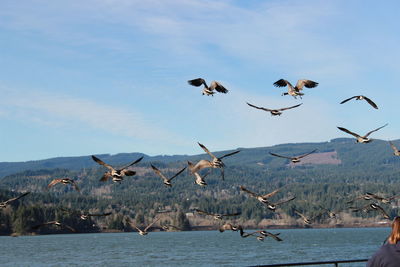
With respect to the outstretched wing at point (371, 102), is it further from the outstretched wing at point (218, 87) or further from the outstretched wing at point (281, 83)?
the outstretched wing at point (218, 87)

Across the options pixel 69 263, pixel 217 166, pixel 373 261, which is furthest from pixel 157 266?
pixel 373 261

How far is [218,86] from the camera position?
72.8ft

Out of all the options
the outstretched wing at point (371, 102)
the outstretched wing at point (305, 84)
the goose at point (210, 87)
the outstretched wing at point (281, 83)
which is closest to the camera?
the outstretched wing at point (371, 102)

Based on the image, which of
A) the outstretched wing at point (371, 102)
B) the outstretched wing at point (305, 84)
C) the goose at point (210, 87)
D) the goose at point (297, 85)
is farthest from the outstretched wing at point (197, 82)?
the outstretched wing at point (371, 102)

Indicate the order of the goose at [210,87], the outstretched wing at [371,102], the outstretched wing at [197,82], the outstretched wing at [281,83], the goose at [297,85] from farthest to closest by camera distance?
the outstretched wing at [281,83]
the goose at [297,85]
the outstretched wing at [197,82]
the goose at [210,87]
the outstretched wing at [371,102]

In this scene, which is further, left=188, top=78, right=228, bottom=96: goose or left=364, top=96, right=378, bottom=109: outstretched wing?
left=188, top=78, right=228, bottom=96: goose

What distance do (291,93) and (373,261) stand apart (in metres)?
12.4

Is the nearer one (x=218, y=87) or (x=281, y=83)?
(x=218, y=87)

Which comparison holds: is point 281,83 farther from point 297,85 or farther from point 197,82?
point 197,82

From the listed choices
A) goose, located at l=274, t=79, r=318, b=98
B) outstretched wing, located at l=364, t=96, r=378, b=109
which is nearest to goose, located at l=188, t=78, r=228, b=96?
goose, located at l=274, t=79, r=318, b=98

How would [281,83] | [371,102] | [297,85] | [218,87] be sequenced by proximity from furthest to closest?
[281,83], [297,85], [218,87], [371,102]

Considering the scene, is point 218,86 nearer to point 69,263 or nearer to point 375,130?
point 375,130

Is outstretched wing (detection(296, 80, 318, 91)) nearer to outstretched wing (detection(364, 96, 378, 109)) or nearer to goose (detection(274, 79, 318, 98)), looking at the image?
goose (detection(274, 79, 318, 98))

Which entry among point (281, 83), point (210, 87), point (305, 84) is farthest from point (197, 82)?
point (305, 84)
